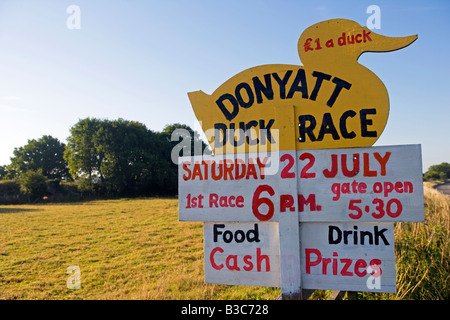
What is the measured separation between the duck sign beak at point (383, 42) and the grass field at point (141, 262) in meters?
2.53

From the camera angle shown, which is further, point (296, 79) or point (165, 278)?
point (165, 278)

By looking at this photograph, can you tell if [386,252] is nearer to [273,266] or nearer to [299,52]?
[273,266]

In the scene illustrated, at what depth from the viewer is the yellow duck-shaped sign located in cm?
228

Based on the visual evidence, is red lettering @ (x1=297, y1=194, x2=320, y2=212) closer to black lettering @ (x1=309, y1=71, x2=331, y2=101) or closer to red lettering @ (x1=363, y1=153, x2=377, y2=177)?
red lettering @ (x1=363, y1=153, x2=377, y2=177)

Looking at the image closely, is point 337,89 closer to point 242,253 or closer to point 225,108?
point 225,108

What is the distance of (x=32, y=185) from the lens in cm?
2808

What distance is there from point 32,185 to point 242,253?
102 feet

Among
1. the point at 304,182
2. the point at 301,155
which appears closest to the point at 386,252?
the point at 304,182

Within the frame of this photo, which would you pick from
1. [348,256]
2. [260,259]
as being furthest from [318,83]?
[260,259]

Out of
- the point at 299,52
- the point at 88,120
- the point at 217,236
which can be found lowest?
the point at 217,236

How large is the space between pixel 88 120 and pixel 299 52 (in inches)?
1374

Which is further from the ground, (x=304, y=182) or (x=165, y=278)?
(x=304, y=182)

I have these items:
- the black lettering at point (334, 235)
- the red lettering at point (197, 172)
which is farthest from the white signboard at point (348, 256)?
the red lettering at point (197, 172)
